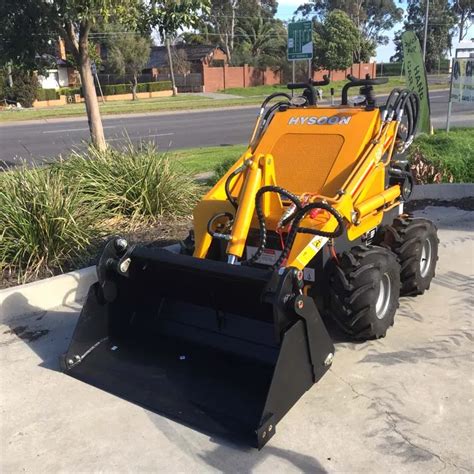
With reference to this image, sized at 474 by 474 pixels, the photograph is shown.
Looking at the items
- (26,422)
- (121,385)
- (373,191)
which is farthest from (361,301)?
(26,422)

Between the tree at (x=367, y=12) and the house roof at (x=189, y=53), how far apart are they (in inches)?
1248

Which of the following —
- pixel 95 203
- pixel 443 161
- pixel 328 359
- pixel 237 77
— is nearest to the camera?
pixel 328 359

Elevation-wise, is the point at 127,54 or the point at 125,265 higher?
the point at 127,54

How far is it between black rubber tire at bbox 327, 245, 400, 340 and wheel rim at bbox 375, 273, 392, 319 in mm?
56

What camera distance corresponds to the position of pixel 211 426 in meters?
3.15

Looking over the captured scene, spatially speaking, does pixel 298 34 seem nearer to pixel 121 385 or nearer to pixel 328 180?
pixel 328 180

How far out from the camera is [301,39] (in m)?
12.9

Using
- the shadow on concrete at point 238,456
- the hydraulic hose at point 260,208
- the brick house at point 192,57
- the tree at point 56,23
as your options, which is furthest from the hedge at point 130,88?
the shadow on concrete at point 238,456

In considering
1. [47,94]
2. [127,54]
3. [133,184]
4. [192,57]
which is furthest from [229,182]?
[192,57]

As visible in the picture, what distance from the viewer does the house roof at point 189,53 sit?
185 ft

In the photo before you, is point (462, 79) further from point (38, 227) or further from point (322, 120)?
point (38, 227)

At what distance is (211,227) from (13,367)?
67.7 inches

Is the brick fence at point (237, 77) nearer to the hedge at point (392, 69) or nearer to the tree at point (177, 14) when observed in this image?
the hedge at point (392, 69)

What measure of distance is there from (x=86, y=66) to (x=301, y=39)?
5890mm
